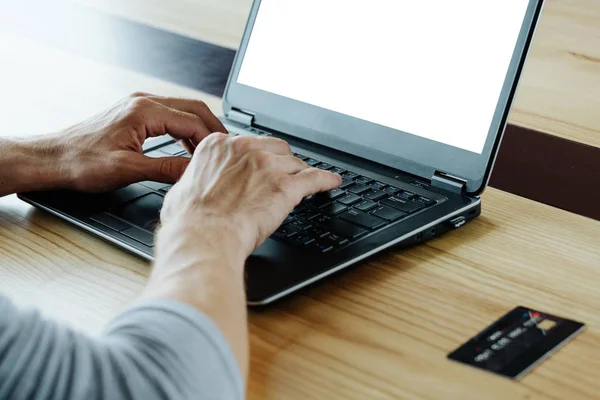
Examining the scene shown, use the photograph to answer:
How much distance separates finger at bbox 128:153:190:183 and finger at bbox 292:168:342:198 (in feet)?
0.48

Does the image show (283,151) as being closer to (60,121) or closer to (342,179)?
(342,179)

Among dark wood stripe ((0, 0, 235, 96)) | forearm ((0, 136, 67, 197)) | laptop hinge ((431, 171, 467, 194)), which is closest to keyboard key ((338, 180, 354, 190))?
laptop hinge ((431, 171, 467, 194))

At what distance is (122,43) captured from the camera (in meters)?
1.64

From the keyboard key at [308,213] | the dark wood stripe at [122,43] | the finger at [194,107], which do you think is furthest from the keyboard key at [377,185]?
the dark wood stripe at [122,43]

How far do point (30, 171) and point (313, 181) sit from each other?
13.3 inches

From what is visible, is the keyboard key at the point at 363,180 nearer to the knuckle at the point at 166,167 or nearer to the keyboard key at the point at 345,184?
the keyboard key at the point at 345,184

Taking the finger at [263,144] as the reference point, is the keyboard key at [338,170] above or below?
below

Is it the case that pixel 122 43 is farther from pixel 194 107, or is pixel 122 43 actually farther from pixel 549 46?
pixel 549 46

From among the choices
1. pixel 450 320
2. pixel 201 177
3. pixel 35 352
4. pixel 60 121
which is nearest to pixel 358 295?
pixel 450 320

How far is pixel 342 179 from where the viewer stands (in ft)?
3.34

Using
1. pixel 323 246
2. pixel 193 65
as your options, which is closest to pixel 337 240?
pixel 323 246

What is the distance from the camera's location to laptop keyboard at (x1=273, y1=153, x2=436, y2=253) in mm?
873

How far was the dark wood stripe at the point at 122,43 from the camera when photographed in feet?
4.98

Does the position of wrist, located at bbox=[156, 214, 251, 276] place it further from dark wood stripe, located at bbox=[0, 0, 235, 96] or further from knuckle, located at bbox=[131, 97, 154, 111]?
dark wood stripe, located at bbox=[0, 0, 235, 96]
